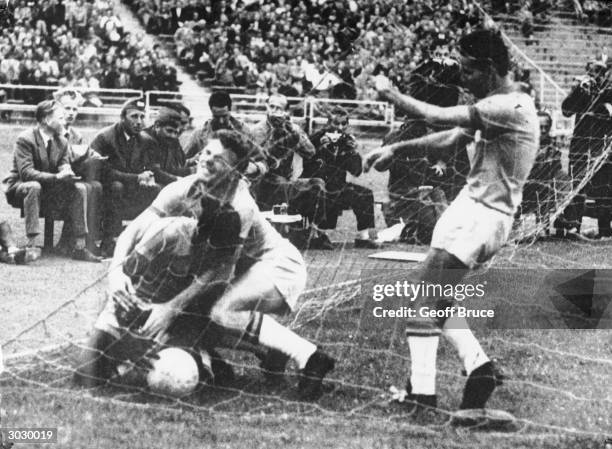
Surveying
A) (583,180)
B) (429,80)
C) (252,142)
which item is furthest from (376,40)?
(583,180)

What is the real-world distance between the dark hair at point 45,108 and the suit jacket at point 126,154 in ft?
0.91

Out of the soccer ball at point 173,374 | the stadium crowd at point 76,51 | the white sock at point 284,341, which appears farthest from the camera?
the stadium crowd at point 76,51

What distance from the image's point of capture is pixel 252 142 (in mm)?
5039

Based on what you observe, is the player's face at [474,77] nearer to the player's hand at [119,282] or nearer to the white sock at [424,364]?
the white sock at [424,364]

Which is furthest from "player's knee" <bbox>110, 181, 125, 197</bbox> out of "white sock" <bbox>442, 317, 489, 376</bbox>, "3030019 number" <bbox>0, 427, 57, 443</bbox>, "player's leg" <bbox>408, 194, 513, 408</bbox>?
"white sock" <bbox>442, 317, 489, 376</bbox>

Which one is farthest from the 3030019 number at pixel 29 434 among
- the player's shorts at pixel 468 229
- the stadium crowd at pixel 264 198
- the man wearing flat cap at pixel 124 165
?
the player's shorts at pixel 468 229

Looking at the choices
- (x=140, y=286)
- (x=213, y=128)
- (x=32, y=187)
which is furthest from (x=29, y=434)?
(x=213, y=128)

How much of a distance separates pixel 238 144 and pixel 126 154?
54 centimetres

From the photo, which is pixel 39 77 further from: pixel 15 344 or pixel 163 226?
pixel 15 344

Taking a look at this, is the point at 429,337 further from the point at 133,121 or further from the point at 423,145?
the point at 133,121

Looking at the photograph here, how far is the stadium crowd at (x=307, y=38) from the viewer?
5141 millimetres

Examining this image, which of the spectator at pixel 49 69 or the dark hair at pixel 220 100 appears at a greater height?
the spectator at pixel 49 69

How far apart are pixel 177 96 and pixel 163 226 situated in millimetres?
612

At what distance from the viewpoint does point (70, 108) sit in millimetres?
5188
